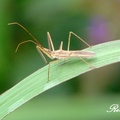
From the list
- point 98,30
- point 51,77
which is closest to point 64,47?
point 98,30

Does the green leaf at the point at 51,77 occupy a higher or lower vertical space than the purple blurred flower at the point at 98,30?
lower

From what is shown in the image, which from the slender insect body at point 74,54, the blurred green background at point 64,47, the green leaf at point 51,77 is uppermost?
the blurred green background at point 64,47

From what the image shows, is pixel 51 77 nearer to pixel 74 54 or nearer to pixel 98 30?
pixel 74 54

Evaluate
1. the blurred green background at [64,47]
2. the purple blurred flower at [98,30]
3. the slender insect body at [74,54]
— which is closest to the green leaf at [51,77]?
the slender insect body at [74,54]

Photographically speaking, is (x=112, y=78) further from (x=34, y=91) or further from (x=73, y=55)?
(x=34, y=91)

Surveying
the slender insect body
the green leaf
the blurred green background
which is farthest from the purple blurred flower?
the green leaf

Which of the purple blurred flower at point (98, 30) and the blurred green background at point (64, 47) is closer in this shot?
the blurred green background at point (64, 47)

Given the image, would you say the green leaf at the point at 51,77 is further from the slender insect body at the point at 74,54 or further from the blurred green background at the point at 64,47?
the blurred green background at the point at 64,47
